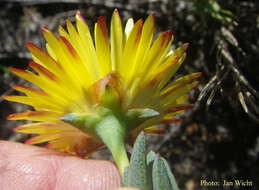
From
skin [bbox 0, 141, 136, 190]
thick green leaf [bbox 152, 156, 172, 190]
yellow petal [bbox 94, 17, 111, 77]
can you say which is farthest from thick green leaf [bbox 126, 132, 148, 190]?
skin [bbox 0, 141, 136, 190]

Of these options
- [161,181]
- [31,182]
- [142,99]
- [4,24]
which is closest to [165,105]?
[142,99]

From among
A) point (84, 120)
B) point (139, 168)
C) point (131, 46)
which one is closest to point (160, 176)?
point (139, 168)

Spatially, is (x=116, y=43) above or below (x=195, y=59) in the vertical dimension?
below

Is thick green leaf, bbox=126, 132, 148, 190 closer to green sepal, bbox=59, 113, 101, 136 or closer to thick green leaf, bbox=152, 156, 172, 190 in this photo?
thick green leaf, bbox=152, 156, 172, 190

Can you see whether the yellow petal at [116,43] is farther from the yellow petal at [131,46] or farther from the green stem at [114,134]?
the green stem at [114,134]

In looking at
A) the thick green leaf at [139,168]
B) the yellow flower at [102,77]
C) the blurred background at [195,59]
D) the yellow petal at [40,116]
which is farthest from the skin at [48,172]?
the blurred background at [195,59]

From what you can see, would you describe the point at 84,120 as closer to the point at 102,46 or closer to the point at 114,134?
the point at 114,134

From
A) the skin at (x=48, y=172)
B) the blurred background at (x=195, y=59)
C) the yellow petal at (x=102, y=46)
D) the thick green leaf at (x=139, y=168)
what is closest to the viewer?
the thick green leaf at (x=139, y=168)
